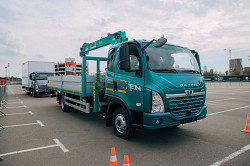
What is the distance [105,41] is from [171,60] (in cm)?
321

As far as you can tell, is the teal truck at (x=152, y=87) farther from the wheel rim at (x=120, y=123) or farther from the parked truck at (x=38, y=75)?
the parked truck at (x=38, y=75)

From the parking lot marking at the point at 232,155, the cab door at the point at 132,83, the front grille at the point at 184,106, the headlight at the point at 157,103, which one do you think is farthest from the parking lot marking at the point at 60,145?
the parking lot marking at the point at 232,155

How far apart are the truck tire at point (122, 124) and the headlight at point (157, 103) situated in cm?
85

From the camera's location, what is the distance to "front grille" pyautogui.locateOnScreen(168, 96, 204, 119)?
4199mm

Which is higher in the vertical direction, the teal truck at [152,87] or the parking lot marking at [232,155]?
the teal truck at [152,87]

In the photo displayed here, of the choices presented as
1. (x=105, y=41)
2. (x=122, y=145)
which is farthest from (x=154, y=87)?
(x=105, y=41)

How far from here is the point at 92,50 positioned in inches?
332

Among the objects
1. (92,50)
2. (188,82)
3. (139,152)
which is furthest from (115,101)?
(92,50)

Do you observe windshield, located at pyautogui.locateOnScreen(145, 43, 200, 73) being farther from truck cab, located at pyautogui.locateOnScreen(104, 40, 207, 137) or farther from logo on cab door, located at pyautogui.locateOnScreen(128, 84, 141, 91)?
logo on cab door, located at pyautogui.locateOnScreen(128, 84, 141, 91)

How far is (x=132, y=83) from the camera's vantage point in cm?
452

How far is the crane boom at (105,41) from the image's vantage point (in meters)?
6.30

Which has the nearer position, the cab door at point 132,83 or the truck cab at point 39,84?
the cab door at point 132,83

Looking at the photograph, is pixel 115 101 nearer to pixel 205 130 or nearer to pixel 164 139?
pixel 164 139

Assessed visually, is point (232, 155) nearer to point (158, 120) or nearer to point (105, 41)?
point (158, 120)
